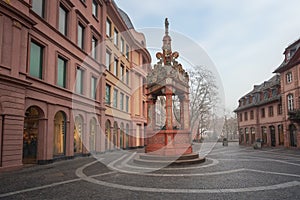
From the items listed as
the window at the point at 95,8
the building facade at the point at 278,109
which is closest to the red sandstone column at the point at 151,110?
the window at the point at 95,8

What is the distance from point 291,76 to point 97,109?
2466 centimetres

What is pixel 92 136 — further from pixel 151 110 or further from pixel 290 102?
pixel 290 102

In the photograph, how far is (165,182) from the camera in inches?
342

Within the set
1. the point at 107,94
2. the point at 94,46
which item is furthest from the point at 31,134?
the point at 107,94

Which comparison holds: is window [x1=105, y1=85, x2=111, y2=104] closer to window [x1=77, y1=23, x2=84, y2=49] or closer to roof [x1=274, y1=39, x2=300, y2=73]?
window [x1=77, y1=23, x2=84, y2=49]

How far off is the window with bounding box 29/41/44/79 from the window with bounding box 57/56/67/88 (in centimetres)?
191

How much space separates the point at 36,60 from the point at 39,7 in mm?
3362

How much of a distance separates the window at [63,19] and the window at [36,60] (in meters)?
2.87

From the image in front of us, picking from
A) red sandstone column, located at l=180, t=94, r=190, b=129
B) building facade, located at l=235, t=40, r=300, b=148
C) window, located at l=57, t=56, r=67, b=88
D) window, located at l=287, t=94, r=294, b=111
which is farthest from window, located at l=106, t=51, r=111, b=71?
window, located at l=287, t=94, r=294, b=111

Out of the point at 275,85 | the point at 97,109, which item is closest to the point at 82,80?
the point at 97,109

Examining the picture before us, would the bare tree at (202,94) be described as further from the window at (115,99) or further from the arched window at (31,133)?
the arched window at (31,133)

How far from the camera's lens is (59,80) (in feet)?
56.2

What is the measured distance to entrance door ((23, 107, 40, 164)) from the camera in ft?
48.7

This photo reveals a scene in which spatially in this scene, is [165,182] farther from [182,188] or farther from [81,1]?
[81,1]
